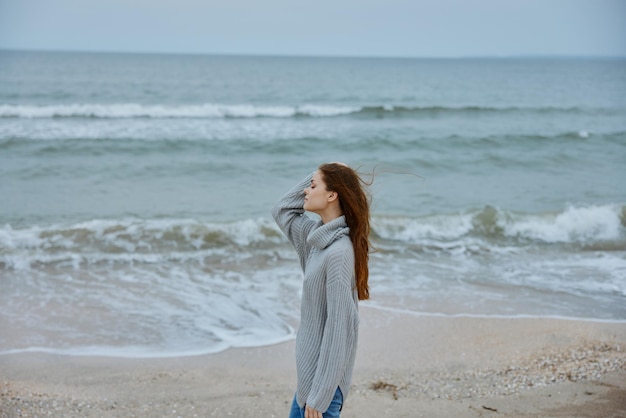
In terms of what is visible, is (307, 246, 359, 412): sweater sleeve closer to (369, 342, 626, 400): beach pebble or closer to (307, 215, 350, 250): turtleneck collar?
(307, 215, 350, 250): turtleneck collar

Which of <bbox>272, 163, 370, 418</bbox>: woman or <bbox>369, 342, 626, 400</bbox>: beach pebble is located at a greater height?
<bbox>272, 163, 370, 418</bbox>: woman

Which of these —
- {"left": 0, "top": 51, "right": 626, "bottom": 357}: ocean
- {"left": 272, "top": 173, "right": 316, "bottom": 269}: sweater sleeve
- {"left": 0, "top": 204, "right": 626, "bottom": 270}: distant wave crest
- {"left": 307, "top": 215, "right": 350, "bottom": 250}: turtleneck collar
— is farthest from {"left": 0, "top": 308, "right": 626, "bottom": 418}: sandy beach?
{"left": 0, "top": 204, "right": 626, "bottom": 270}: distant wave crest

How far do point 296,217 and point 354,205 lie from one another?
38 centimetres

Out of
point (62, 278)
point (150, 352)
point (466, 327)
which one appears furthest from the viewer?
point (62, 278)

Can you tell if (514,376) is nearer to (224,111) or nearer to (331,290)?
(331,290)

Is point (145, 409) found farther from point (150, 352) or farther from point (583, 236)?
point (583, 236)

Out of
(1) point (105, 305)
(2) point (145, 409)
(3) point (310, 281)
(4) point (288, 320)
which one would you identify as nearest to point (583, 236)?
(4) point (288, 320)

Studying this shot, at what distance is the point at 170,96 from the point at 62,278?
1091 inches

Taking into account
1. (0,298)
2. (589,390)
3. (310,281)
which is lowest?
(0,298)

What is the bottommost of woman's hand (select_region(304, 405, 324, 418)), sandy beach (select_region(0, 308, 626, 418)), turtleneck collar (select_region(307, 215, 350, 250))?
sandy beach (select_region(0, 308, 626, 418))

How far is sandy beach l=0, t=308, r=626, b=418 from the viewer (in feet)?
16.1

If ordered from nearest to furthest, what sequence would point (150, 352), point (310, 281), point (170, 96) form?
point (310, 281) → point (150, 352) → point (170, 96)

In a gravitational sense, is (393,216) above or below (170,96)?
below

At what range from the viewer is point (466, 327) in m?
7.07
